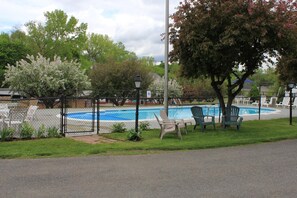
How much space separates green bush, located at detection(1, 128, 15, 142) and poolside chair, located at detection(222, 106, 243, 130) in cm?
794

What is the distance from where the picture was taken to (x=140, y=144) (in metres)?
10.7

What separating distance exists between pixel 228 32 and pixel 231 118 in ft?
12.5

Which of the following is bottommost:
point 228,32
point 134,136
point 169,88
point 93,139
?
point 93,139

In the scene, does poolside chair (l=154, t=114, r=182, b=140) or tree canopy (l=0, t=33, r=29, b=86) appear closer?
poolside chair (l=154, t=114, r=182, b=140)

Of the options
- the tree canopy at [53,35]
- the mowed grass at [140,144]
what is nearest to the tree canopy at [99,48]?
the tree canopy at [53,35]

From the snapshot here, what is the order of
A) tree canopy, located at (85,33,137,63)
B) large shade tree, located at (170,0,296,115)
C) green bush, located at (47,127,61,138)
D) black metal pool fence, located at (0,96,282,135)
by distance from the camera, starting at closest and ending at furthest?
green bush, located at (47,127,61,138), large shade tree, located at (170,0,296,115), black metal pool fence, located at (0,96,282,135), tree canopy, located at (85,33,137,63)

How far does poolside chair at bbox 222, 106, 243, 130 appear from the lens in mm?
14529

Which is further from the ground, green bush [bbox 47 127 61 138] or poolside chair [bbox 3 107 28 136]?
poolside chair [bbox 3 107 28 136]

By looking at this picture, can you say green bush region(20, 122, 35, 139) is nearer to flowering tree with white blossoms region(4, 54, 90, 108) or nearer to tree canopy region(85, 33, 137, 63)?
flowering tree with white blossoms region(4, 54, 90, 108)

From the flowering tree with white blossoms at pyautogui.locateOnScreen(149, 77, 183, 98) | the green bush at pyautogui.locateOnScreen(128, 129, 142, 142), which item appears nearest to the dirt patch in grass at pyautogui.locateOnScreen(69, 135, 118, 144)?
the green bush at pyautogui.locateOnScreen(128, 129, 142, 142)

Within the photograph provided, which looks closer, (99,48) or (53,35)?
(53,35)

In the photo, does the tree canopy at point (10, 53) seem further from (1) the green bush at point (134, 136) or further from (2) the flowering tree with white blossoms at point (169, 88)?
(1) the green bush at point (134, 136)

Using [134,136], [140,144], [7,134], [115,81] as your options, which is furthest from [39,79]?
[140,144]

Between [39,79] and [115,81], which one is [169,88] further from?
[39,79]
